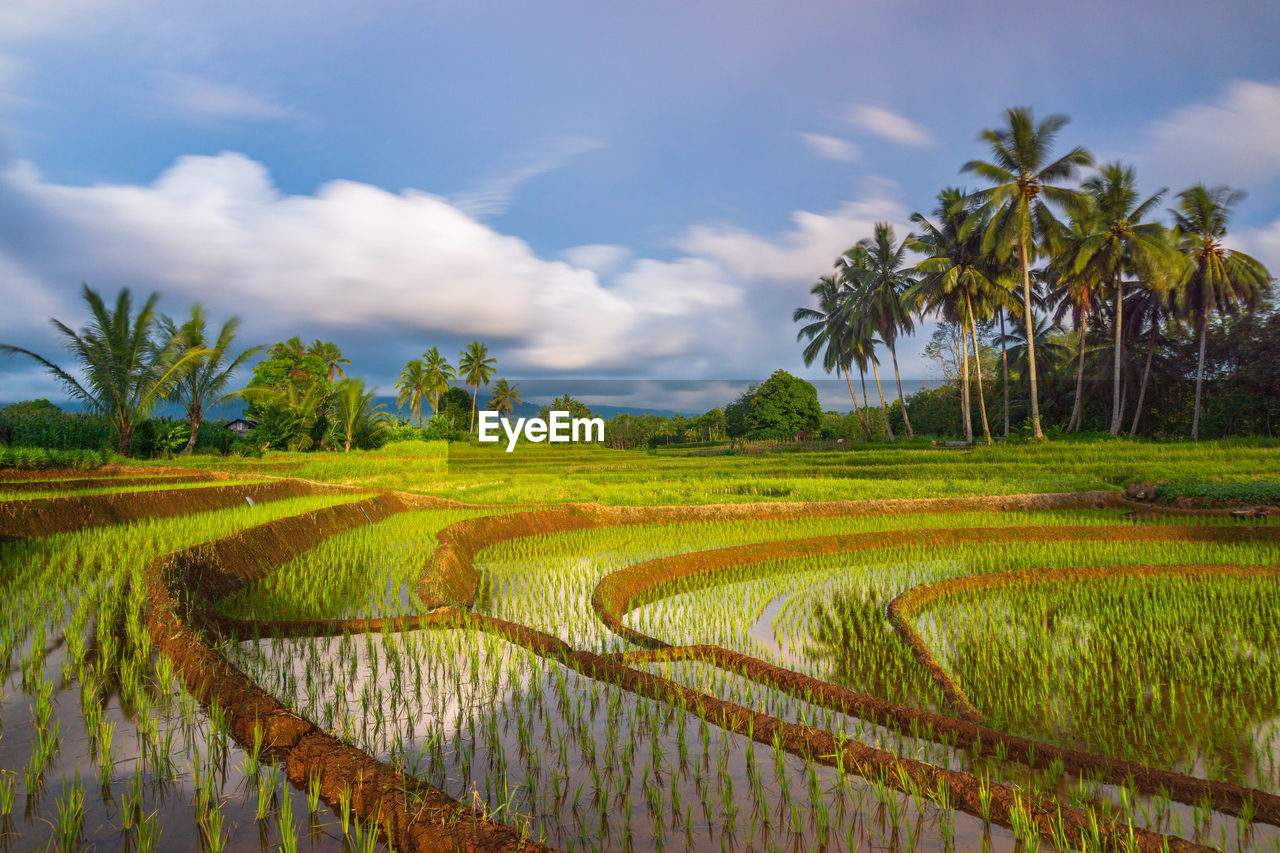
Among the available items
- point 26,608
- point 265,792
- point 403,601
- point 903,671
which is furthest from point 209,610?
point 903,671

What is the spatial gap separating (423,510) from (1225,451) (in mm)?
19594

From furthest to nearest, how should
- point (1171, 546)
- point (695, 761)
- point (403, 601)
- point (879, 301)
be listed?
point (879, 301), point (1171, 546), point (403, 601), point (695, 761)

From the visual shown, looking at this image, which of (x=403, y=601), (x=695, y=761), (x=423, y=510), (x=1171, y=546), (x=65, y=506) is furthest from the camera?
(x=423, y=510)

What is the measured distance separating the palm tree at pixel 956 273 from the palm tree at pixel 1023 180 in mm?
1296

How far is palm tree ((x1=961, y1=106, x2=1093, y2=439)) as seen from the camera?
72.1 ft

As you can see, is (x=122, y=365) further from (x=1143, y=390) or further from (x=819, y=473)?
(x=1143, y=390)

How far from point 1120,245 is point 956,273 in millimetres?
5195

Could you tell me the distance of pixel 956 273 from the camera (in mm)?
24969

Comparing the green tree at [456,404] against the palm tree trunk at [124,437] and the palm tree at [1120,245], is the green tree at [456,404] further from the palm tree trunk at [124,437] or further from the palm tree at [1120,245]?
the palm tree at [1120,245]

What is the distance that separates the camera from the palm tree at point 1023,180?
21984 millimetres

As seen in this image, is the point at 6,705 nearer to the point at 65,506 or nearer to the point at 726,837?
the point at 726,837

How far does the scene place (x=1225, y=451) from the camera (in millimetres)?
16516

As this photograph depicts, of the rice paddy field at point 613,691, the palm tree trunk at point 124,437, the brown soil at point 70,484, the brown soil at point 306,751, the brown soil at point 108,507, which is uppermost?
the palm tree trunk at point 124,437

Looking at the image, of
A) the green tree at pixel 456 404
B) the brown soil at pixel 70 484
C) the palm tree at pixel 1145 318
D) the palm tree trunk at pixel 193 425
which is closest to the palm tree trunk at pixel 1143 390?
the palm tree at pixel 1145 318
